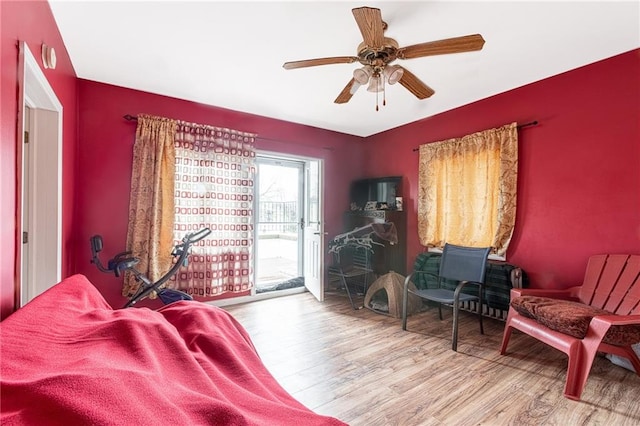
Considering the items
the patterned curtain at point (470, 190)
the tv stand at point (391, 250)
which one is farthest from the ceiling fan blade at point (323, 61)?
the tv stand at point (391, 250)

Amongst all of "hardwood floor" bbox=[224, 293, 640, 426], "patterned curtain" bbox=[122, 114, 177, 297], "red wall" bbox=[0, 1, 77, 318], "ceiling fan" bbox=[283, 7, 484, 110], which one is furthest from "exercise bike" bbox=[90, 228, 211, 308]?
"ceiling fan" bbox=[283, 7, 484, 110]

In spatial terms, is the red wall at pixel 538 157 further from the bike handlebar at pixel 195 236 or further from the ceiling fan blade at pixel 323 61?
the ceiling fan blade at pixel 323 61

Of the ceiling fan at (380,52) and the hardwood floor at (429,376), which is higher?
the ceiling fan at (380,52)

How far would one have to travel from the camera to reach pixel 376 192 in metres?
4.48

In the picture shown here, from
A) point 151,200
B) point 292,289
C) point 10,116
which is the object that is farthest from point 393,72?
point 292,289

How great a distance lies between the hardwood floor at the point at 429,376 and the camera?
5.59ft

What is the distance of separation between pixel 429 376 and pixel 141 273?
2.85m

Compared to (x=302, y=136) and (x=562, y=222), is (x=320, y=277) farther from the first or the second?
(x=562, y=222)

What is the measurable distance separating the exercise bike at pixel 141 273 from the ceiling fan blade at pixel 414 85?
240 cm

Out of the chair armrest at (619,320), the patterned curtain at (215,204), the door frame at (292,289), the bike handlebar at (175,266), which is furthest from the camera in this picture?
the door frame at (292,289)

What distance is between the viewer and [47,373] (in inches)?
30.2

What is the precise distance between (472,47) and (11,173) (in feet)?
8.17

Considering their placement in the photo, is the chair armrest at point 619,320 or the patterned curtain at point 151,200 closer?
the chair armrest at point 619,320

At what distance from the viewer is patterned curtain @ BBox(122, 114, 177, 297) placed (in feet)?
9.88
